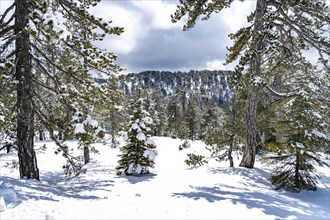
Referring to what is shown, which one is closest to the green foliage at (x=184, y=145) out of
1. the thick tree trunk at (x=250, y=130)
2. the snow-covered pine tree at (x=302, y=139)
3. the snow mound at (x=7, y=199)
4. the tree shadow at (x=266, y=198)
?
the thick tree trunk at (x=250, y=130)

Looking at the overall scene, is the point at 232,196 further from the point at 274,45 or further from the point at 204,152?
the point at 204,152

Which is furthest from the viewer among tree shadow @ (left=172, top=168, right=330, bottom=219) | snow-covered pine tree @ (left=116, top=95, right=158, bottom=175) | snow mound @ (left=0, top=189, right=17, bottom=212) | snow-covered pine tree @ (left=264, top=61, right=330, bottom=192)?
snow-covered pine tree @ (left=116, top=95, right=158, bottom=175)

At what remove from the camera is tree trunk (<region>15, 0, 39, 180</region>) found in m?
7.66

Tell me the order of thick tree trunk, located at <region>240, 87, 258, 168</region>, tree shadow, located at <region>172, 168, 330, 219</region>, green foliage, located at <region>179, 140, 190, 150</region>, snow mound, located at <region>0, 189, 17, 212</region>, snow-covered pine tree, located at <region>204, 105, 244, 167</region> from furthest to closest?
1. green foliage, located at <region>179, 140, 190, 150</region>
2. snow-covered pine tree, located at <region>204, 105, 244, 167</region>
3. thick tree trunk, located at <region>240, 87, 258, 168</region>
4. tree shadow, located at <region>172, 168, 330, 219</region>
5. snow mound, located at <region>0, 189, 17, 212</region>

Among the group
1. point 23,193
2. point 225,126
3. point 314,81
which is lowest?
point 23,193

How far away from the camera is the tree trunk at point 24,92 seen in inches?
301

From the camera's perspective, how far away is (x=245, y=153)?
36.8 ft

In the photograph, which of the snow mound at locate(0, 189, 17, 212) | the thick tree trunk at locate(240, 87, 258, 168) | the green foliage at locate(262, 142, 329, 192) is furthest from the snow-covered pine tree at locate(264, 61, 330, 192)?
the snow mound at locate(0, 189, 17, 212)

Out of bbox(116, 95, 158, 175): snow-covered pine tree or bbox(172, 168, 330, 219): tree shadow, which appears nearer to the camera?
bbox(172, 168, 330, 219): tree shadow

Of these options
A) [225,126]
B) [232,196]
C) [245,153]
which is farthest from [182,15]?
[232,196]

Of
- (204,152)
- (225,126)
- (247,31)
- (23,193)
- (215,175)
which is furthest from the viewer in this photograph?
(204,152)

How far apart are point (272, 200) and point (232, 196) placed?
1.04 metres

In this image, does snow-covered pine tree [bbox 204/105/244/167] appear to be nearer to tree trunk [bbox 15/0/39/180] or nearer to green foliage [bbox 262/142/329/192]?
green foliage [bbox 262/142/329/192]

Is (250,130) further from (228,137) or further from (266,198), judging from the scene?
(266,198)
